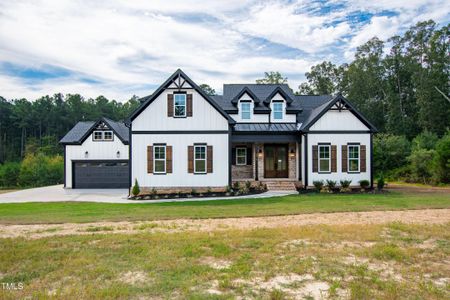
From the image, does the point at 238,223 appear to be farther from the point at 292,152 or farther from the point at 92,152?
the point at 92,152

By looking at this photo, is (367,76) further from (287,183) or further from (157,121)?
(157,121)

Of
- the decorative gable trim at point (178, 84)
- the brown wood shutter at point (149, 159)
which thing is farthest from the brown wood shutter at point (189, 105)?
the brown wood shutter at point (149, 159)

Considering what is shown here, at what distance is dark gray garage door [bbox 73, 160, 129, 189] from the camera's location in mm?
22094

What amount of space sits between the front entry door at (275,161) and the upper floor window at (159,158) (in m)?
6.90

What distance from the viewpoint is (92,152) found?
22203mm

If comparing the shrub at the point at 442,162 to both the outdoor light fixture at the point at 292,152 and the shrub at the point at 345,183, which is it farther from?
the outdoor light fixture at the point at 292,152

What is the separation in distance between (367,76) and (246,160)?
80.4ft

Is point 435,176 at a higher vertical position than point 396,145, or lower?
lower

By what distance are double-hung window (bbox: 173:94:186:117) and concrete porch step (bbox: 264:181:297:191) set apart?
681 cm

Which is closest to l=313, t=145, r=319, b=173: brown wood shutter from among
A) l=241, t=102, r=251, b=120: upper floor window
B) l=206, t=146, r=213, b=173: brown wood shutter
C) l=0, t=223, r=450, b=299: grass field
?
l=241, t=102, r=251, b=120: upper floor window

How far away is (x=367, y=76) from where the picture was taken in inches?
1415

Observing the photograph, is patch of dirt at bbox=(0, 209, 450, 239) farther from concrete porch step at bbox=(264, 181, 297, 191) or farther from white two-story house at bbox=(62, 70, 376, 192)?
white two-story house at bbox=(62, 70, 376, 192)

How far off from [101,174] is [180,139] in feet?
28.7

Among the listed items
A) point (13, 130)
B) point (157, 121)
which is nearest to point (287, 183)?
point (157, 121)
